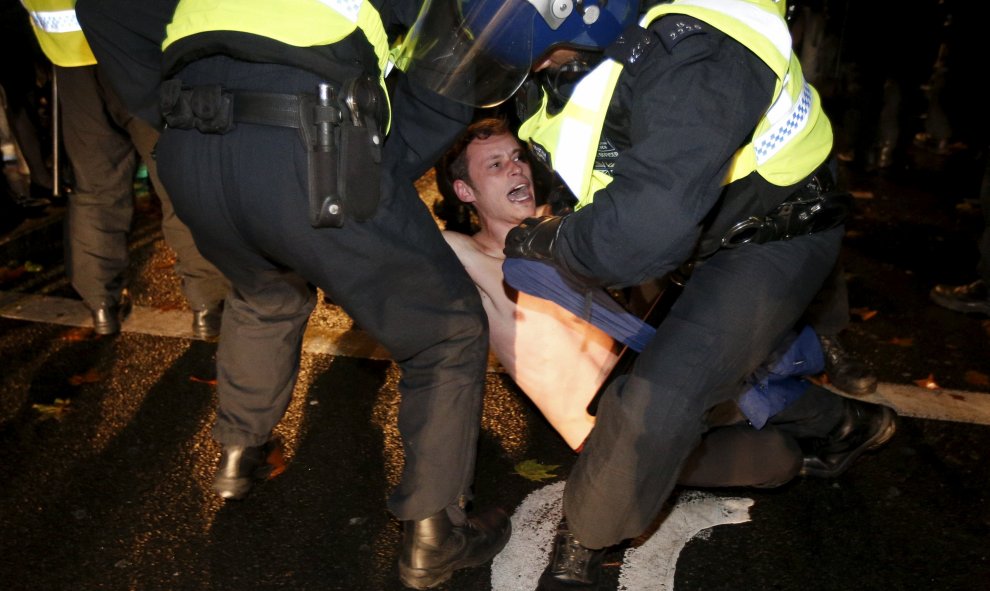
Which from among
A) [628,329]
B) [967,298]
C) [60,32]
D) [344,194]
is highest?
[344,194]

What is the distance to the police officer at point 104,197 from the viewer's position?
142 inches

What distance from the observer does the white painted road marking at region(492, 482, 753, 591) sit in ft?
8.69

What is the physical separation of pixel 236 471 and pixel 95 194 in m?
1.65

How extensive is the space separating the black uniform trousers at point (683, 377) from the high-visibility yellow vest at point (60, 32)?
2.41 m

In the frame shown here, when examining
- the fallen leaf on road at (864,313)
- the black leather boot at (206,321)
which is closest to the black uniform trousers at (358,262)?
the black leather boot at (206,321)

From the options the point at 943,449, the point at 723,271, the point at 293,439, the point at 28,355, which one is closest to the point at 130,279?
the point at 28,355

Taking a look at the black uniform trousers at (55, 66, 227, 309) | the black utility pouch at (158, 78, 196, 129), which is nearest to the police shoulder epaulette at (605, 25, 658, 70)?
the black utility pouch at (158, 78, 196, 129)

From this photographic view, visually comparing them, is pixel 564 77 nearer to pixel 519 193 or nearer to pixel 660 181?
pixel 660 181

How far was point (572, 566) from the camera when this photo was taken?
253 centimetres

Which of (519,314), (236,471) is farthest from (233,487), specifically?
(519,314)

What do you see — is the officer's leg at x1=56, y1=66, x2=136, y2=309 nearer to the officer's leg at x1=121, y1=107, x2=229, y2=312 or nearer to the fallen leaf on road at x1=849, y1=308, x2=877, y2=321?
the officer's leg at x1=121, y1=107, x2=229, y2=312

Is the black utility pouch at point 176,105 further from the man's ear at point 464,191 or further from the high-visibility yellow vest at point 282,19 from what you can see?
the man's ear at point 464,191

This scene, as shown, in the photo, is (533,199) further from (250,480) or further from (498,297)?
(250,480)

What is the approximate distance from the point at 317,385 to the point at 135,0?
1856mm
